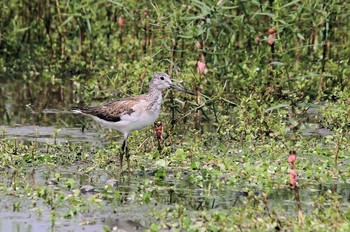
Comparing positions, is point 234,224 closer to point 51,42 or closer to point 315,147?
point 315,147

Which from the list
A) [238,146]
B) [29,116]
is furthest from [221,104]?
[29,116]

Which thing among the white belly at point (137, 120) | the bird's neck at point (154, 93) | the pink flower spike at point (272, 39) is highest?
the pink flower spike at point (272, 39)

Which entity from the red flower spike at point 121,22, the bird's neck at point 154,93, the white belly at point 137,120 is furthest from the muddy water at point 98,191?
the red flower spike at point 121,22

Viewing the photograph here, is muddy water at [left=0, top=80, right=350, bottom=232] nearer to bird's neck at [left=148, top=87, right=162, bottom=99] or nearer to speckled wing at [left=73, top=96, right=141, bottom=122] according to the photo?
speckled wing at [left=73, top=96, right=141, bottom=122]

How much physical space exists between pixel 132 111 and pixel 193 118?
8.45 ft

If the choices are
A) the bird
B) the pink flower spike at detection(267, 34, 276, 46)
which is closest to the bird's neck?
the bird

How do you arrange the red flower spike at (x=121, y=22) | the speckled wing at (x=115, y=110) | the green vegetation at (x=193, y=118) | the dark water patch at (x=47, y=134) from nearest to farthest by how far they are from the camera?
the green vegetation at (x=193, y=118) < the speckled wing at (x=115, y=110) < the dark water patch at (x=47, y=134) < the red flower spike at (x=121, y=22)

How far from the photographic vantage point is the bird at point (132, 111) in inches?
494

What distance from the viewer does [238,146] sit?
13.7 m

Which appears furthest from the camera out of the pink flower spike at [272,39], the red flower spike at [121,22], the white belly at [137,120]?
the red flower spike at [121,22]

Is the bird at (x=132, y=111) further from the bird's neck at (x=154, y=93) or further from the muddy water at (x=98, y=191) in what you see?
the muddy water at (x=98, y=191)

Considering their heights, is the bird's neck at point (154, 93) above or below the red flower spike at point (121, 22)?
above

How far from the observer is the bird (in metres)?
12.6

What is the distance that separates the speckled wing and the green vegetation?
448 mm
